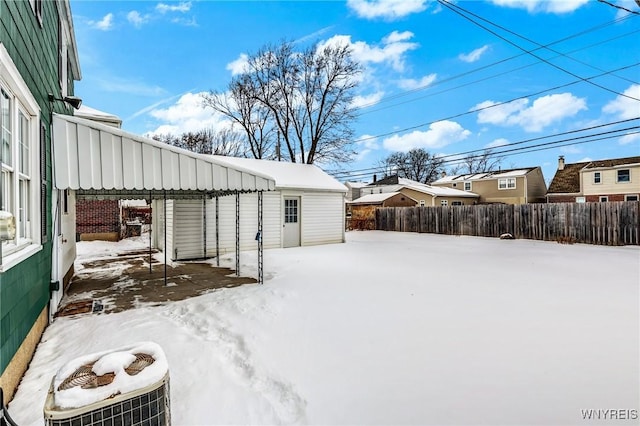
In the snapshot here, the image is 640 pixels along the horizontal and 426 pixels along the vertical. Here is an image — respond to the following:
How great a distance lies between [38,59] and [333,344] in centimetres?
445

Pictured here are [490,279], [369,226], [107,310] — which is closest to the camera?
[107,310]

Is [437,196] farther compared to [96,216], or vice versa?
[437,196]

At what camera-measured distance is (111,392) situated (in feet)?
5.18

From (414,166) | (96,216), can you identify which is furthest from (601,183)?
(96,216)

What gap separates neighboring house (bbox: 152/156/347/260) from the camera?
9.88m

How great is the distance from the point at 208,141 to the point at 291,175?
21.8 meters

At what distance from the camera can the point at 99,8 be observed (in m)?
6.68

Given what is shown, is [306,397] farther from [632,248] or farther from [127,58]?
[632,248]

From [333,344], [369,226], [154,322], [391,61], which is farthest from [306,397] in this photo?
[391,61]

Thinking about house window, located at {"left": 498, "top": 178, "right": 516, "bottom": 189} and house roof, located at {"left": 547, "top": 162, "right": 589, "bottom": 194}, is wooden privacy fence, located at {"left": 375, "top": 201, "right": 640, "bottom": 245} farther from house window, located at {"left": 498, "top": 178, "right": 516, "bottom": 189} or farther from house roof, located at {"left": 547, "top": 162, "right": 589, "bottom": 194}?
house roof, located at {"left": 547, "top": 162, "right": 589, "bottom": 194}

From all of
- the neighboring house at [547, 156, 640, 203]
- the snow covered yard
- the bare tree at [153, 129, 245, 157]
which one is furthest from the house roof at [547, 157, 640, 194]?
the bare tree at [153, 129, 245, 157]

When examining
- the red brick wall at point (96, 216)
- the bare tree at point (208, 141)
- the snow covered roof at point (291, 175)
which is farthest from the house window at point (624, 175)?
the red brick wall at point (96, 216)

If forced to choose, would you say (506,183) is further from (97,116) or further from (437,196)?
(97,116)

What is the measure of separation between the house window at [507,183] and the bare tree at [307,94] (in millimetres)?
13875
